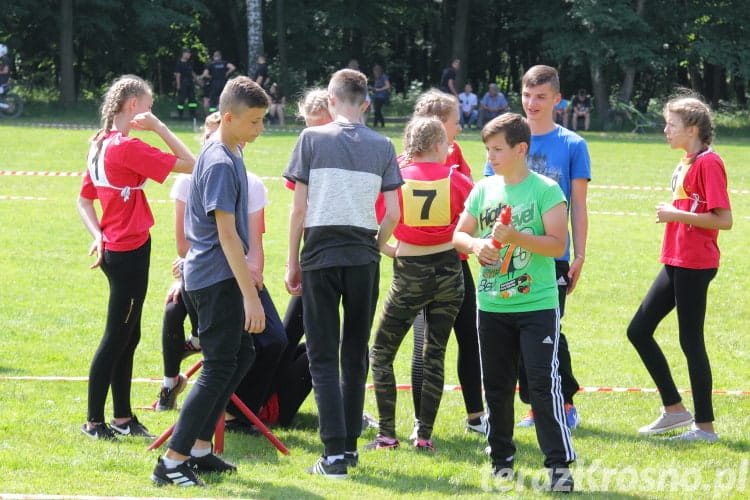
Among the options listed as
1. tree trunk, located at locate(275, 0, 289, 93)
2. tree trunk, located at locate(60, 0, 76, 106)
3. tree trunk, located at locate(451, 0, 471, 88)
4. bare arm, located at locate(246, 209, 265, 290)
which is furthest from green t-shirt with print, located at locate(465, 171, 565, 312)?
tree trunk, located at locate(451, 0, 471, 88)

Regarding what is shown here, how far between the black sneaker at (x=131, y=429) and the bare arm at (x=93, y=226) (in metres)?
0.84

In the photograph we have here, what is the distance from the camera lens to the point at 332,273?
492cm

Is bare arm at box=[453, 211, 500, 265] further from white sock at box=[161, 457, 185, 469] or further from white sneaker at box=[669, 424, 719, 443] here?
white sneaker at box=[669, 424, 719, 443]

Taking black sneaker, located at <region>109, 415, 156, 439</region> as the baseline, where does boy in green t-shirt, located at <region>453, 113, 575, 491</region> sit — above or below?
above

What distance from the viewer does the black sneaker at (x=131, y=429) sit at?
555 cm

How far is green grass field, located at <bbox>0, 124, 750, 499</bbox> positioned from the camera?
15.8ft

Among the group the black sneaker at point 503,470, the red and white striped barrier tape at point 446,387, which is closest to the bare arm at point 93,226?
the red and white striped barrier tape at point 446,387

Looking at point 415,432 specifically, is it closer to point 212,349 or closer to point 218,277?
point 212,349

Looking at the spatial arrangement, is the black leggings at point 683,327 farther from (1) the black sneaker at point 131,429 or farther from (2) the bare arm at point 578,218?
(1) the black sneaker at point 131,429

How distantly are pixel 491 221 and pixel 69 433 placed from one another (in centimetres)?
244

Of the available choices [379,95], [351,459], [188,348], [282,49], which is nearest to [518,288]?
[351,459]

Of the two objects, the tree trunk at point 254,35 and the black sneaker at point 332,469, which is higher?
the tree trunk at point 254,35

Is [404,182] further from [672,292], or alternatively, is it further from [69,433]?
[69,433]

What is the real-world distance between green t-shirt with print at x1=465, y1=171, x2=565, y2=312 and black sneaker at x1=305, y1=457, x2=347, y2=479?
97cm
